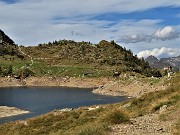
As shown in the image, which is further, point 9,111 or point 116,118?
point 9,111

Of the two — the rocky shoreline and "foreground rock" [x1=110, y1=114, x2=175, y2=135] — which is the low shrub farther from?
the rocky shoreline

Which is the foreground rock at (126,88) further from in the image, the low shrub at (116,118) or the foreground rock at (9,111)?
the low shrub at (116,118)

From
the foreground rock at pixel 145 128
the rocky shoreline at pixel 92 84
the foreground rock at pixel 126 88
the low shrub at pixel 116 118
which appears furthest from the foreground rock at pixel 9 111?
the foreground rock at pixel 145 128

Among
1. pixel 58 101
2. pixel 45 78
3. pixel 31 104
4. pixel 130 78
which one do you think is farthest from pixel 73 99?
pixel 45 78

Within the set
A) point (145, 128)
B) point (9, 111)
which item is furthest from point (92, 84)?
point (145, 128)

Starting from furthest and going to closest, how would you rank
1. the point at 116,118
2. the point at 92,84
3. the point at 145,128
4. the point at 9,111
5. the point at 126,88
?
the point at 92,84 < the point at 126,88 < the point at 9,111 < the point at 116,118 < the point at 145,128

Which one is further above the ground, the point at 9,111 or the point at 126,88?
the point at 126,88

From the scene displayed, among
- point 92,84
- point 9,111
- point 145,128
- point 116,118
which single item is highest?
point 116,118

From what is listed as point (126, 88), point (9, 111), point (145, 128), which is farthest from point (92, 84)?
point (145, 128)

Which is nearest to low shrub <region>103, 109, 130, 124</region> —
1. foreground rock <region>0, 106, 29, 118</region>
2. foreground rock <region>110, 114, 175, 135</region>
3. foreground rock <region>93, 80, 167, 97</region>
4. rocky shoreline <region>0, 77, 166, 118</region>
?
foreground rock <region>110, 114, 175, 135</region>

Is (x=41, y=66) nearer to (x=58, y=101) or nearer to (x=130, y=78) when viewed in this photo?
(x=130, y=78)

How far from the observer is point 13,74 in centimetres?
18700

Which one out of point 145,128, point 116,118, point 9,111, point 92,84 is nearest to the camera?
point 145,128

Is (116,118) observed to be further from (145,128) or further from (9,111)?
(9,111)
